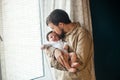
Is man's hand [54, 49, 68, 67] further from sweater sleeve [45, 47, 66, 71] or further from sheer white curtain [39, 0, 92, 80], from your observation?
sheer white curtain [39, 0, 92, 80]

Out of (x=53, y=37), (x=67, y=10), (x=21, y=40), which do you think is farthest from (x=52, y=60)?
(x=67, y=10)

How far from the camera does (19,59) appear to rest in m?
1.85

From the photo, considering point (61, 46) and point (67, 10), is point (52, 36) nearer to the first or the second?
point (61, 46)

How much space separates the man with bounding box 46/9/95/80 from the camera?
1754 mm

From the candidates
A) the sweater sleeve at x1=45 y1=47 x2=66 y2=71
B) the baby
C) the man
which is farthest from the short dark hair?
the sweater sleeve at x1=45 y1=47 x2=66 y2=71

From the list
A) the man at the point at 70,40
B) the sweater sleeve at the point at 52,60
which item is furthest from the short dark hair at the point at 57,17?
the sweater sleeve at the point at 52,60

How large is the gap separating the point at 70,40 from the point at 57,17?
0.72ft

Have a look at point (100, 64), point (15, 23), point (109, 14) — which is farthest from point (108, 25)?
point (15, 23)

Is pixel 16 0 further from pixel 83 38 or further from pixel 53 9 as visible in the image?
pixel 83 38

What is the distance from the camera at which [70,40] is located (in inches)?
69.9

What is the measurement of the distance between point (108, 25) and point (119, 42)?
0.26m

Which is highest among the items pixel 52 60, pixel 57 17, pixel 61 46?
pixel 57 17

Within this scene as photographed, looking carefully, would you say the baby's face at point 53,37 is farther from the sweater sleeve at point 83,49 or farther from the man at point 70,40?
the sweater sleeve at point 83,49

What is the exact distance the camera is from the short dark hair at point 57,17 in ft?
5.80
